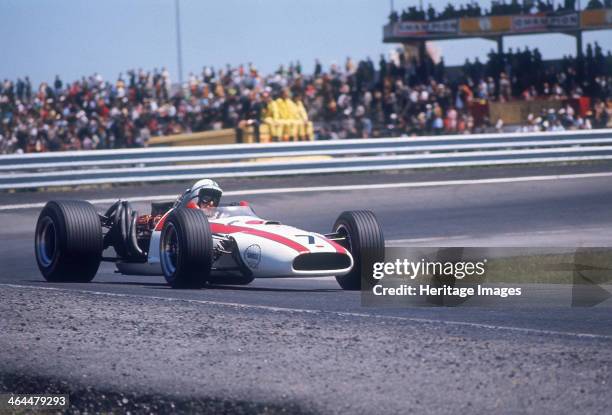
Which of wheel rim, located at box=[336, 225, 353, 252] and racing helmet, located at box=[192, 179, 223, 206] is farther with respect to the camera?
racing helmet, located at box=[192, 179, 223, 206]

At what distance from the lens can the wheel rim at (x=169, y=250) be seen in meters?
9.59

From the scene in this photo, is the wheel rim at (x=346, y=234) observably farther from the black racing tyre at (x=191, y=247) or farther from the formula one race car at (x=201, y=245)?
the black racing tyre at (x=191, y=247)

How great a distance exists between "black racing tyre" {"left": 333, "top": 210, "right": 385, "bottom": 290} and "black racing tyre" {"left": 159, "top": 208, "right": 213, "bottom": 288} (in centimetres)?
131

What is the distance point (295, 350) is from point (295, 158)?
14.0 meters

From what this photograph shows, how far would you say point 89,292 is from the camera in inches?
355

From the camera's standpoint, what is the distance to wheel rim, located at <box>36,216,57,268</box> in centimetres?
1054

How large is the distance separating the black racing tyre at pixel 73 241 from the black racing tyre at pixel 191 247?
1.09 meters

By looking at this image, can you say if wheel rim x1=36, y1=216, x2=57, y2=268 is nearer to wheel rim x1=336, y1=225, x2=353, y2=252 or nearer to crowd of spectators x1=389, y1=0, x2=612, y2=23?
wheel rim x1=336, y1=225, x2=353, y2=252

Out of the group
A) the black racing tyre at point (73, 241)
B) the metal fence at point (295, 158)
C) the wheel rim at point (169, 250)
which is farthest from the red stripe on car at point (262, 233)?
the metal fence at point (295, 158)

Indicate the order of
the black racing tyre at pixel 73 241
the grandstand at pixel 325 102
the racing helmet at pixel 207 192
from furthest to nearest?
1. the grandstand at pixel 325 102
2. the racing helmet at pixel 207 192
3. the black racing tyre at pixel 73 241

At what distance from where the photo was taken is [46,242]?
1067cm

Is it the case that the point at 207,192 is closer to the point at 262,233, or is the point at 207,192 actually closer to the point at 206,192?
the point at 206,192

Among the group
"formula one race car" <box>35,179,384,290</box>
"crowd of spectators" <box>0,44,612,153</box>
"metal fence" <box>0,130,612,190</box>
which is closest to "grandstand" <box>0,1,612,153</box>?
"crowd of spectators" <box>0,44,612,153</box>

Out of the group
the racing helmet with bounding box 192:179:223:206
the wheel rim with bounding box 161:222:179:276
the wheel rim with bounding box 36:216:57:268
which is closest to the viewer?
the wheel rim with bounding box 161:222:179:276
